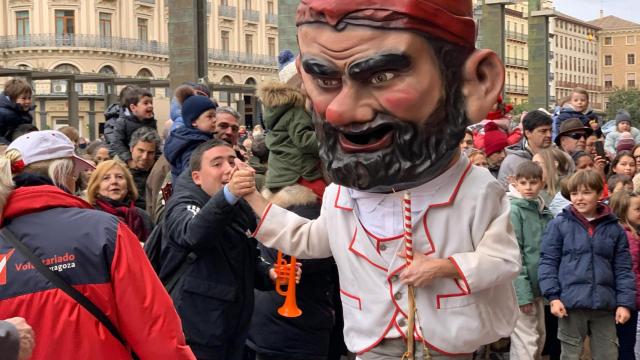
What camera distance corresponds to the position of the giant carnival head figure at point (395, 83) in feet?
10.6

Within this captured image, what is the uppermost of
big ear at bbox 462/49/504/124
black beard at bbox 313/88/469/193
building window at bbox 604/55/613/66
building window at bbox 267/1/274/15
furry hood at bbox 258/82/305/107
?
building window at bbox 604/55/613/66

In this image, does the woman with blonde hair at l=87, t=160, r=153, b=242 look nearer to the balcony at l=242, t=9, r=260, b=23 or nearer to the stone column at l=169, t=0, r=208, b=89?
the stone column at l=169, t=0, r=208, b=89

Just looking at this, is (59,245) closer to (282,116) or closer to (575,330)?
(282,116)

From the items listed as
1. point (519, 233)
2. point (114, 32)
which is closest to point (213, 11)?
point (114, 32)

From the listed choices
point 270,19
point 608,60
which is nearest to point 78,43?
point 270,19

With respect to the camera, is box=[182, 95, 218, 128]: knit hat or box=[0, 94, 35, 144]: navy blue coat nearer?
box=[182, 95, 218, 128]: knit hat

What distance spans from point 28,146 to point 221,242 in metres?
1.47

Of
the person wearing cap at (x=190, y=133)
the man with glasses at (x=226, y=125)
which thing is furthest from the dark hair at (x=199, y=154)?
the man with glasses at (x=226, y=125)

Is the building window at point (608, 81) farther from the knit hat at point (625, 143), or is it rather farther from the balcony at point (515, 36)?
the knit hat at point (625, 143)

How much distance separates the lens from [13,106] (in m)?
8.89

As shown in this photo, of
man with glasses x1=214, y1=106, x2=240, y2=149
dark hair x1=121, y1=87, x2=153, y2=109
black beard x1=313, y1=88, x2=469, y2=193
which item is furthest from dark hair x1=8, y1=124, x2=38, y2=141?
black beard x1=313, y1=88, x2=469, y2=193

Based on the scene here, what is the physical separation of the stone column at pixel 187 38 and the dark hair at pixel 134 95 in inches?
210

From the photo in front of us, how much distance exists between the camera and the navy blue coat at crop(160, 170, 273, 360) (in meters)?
5.04

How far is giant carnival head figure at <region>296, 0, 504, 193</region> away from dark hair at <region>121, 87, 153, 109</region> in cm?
547
